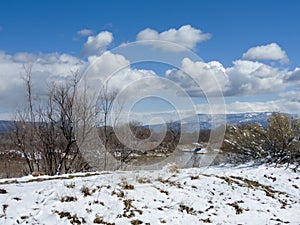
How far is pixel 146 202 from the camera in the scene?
7.99 meters

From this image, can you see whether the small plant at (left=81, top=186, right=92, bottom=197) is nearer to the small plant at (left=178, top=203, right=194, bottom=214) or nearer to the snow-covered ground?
the snow-covered ground

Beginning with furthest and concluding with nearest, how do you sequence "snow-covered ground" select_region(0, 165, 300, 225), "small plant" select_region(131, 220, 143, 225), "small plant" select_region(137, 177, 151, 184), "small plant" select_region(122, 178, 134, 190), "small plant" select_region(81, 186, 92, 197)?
"small plant" select_region(137, 177, 151, 184) < "small plant" select_region(122, 178, 134, 190) < "small plant" select_region(81, 186, 92, 197) < "small plant" select_region(131, 220, 143, 225) < "snow-covered ground" select_region(0, 165, 300, 225)

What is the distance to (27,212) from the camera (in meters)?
6.50

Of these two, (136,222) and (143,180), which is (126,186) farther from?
(136,222)

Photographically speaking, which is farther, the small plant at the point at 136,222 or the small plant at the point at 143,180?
the small plant at the point at 143,180

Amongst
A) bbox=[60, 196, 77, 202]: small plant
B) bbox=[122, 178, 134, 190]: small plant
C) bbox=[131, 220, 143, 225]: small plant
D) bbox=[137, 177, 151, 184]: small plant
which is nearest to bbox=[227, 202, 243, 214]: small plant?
bbox=[137, 177, 151, 184]: small plant

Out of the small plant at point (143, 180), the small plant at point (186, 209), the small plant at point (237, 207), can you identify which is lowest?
the small plant at point (237, 207)

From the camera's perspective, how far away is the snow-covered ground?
6.72 meters

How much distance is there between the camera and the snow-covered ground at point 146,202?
22.0 ft

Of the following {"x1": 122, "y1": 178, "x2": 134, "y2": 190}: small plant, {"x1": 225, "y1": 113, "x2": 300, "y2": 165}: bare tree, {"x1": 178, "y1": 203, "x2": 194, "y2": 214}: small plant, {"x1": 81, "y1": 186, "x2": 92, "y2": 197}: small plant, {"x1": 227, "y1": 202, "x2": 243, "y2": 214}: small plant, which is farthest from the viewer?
{"x1": 225, "y1": 113, "x2": 300, "y2": 165}: bare tree

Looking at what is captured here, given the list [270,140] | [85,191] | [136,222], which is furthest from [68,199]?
[270,140]

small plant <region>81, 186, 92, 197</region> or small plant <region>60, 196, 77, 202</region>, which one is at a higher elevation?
small plant <region>81, 186, 92, 197</region>

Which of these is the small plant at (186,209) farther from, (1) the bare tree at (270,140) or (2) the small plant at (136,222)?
(1) the bare tree at (270,140)

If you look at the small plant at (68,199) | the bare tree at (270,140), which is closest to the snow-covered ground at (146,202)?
the small plant at (68,199)
